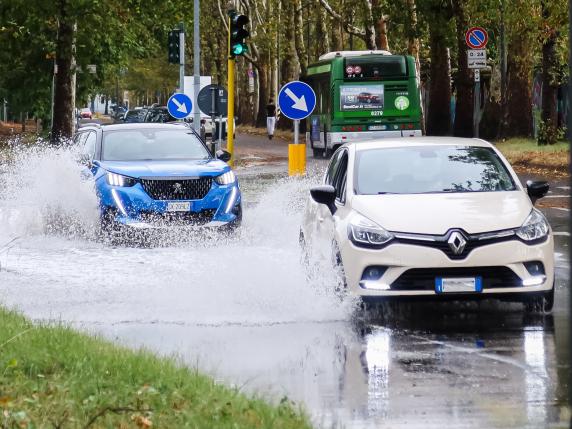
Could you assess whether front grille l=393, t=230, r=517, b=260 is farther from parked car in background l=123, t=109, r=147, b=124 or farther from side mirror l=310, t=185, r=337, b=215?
parked car in background l=123, t=109, r=147, b=124

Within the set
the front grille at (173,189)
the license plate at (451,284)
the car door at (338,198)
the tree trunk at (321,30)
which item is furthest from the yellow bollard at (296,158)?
the tree trunk at (321,30)

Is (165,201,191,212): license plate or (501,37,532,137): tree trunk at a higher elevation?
(501,37,532,137): tree trunk

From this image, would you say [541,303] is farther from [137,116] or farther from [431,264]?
[137,116]

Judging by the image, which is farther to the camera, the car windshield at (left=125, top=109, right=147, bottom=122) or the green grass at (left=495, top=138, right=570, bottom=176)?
the car windshield at (left=125, top=109, right=147, bottom=122)

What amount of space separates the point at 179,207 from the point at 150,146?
1.89 meters

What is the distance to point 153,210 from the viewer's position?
18828 millimetres

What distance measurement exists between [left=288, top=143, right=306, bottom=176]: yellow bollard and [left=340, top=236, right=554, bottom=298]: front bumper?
54.6ft

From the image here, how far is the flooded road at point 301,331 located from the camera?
8125mm

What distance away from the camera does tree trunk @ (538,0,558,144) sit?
4138 cm

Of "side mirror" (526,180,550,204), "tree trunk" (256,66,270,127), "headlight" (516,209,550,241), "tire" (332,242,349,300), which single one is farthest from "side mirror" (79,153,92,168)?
"tree trunk" (256,66,270,127)

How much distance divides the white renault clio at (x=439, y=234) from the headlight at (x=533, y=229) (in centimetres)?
1

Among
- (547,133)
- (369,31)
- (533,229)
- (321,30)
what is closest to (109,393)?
(533,229)

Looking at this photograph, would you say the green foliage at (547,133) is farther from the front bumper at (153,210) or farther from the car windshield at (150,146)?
the front bumper at (153,210)

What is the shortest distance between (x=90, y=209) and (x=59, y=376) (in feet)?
36.4
